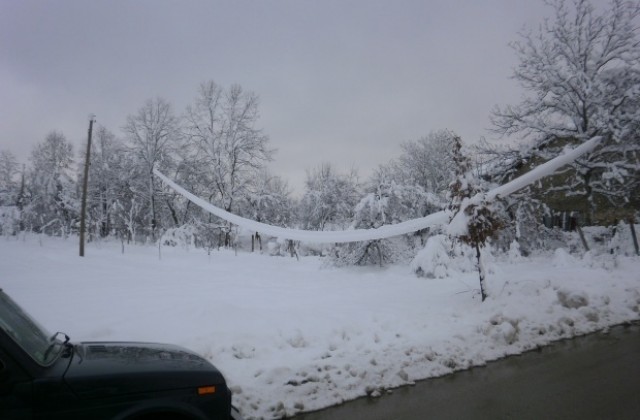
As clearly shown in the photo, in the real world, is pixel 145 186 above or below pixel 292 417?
above

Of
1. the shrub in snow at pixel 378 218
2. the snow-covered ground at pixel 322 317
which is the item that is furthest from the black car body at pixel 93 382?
the shrub in snow at pixel 378 218

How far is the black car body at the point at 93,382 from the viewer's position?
7.43 ft

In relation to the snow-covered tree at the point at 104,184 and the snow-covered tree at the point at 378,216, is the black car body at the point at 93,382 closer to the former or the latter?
the snow-covered tree at the point at 378,216

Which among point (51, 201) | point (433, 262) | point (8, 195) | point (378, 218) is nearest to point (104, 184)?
point (51, 201)

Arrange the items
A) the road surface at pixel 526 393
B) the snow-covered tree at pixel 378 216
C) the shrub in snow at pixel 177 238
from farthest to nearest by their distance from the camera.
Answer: the shrub in snow at pixel 177 238 → the snow-covered tree at pixel 378 216 → the road surface at pixel 526 393

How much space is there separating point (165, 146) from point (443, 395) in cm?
3241

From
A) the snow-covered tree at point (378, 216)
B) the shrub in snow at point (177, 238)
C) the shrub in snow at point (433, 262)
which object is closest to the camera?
the shrub in snow at point (433, 262)

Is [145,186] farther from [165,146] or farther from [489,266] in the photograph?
[489,266]

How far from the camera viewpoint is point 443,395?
15.5 ft

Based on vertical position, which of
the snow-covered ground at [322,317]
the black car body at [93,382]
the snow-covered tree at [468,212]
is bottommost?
the snow-covered ground at [322,317]

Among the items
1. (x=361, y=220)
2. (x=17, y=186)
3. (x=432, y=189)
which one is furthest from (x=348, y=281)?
(x=17, y=186)

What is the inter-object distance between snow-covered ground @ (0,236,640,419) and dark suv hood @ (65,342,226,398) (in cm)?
166

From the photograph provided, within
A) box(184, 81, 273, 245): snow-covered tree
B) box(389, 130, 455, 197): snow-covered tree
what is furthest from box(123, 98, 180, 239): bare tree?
box(389, 130, 455, 197): snow-covered tree

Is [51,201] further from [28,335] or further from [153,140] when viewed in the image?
[28,335]
